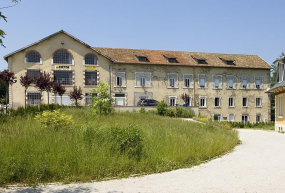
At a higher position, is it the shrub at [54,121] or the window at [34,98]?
the window at [34,98]

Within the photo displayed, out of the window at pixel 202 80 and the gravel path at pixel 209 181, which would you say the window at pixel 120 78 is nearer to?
the window at pixel 202 80

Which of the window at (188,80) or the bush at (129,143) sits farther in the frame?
the window at (188,80)

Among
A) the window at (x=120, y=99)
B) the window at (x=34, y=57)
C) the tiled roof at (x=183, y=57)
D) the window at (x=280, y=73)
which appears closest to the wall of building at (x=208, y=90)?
the window at (x=120, y=99)

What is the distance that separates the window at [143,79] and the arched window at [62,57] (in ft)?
29.6

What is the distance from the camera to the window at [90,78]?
3931 centimetres

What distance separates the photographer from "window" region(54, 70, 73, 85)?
125ft

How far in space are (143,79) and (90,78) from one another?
7172 mm

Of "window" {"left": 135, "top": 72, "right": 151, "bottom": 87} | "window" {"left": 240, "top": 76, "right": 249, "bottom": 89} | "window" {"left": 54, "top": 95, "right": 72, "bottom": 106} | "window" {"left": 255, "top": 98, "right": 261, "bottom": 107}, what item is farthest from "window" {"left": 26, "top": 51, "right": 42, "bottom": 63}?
"window" {"left": 255, "top": 98, "right": 261, "bottom": 107}

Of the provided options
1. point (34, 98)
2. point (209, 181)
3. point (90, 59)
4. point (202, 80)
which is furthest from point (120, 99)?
point (209, 181)

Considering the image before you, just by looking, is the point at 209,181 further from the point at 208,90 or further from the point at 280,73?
the point at 208,90

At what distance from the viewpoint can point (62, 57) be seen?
3816cm

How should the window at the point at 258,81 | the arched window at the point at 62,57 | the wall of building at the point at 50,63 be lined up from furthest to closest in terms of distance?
the window at the point at 258,81 < the arched window at the point at 62,57 < the wall of building at the point at 50,63

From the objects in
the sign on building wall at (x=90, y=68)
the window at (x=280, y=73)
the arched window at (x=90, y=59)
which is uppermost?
the arched window at (x=90, y=59)

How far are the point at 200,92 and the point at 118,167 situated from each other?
36953mm
